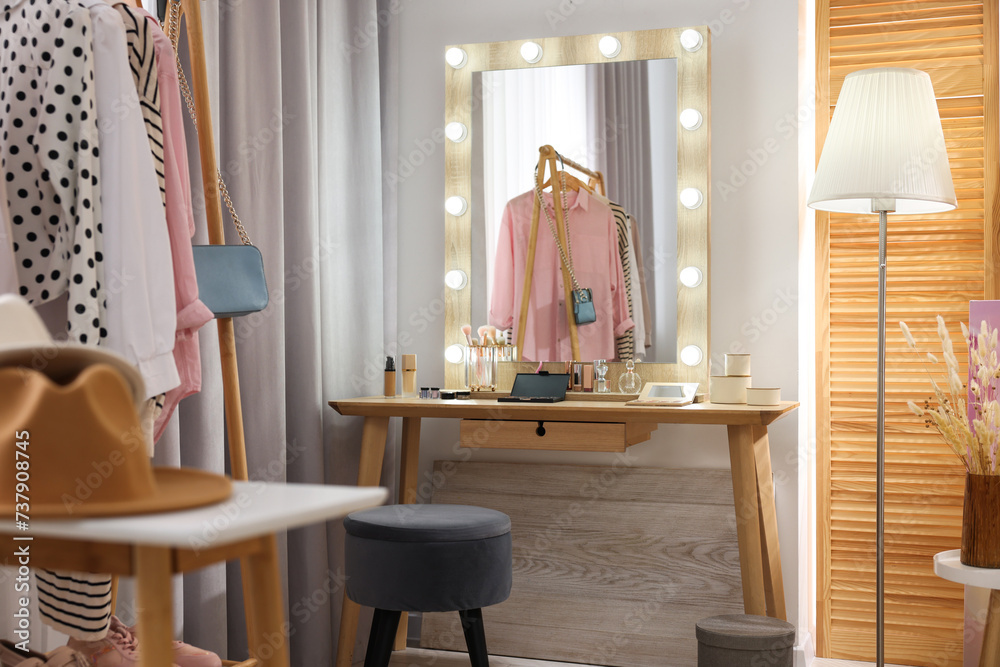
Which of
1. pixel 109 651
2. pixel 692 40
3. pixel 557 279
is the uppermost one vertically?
pixel 692 40

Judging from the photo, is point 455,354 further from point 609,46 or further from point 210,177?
point 210,177

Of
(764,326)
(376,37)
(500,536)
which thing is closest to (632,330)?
(764,326)

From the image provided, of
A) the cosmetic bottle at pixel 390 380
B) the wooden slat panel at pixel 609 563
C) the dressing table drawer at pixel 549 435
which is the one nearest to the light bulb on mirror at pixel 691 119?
the dressing table drawer at pixel 549 435

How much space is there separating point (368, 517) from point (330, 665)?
0.74m

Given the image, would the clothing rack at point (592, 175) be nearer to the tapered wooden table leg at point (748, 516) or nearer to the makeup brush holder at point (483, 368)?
the makeup brush holder at point (483, 368)

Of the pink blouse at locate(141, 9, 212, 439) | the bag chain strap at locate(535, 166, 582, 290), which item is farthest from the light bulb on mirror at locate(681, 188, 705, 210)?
the pink blouse at locate(141, 9, 212, 439)

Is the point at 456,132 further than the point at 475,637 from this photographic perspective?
Yes

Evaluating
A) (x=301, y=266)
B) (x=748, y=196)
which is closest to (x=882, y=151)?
(x=748, y=196)

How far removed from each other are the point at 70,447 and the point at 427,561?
124 centimetres

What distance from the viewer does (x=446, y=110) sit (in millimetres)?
2990

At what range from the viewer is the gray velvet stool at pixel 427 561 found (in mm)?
2000

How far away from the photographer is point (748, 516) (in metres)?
2.26

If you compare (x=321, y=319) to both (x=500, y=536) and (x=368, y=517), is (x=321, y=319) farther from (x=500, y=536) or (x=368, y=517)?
(x=500, y=536)

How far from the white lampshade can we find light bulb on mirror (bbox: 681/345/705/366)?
0.59 metres
